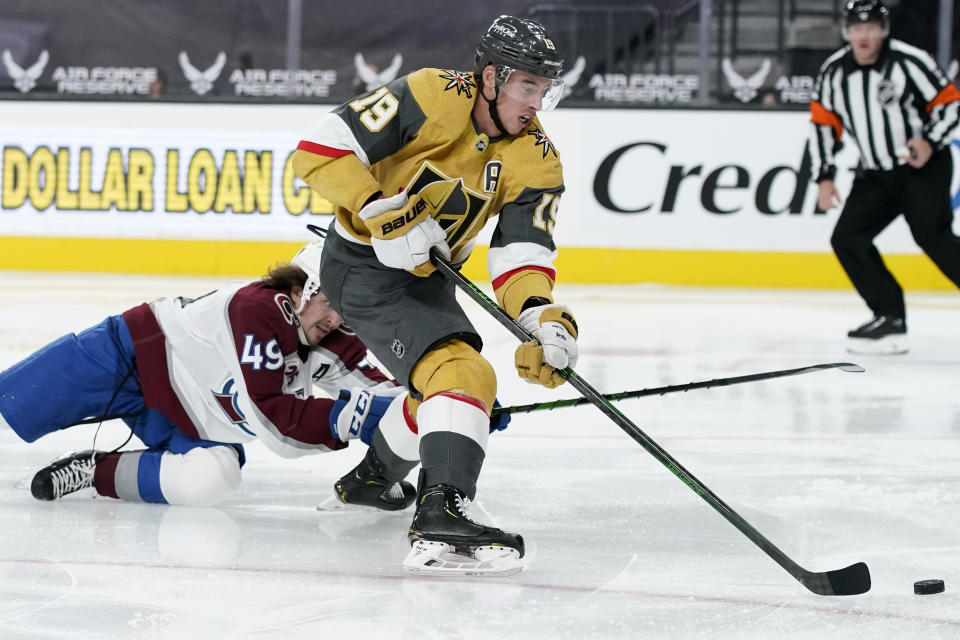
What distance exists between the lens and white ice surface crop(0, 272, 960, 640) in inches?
71.5

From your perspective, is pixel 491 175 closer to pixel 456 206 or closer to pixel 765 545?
pixel 456 206

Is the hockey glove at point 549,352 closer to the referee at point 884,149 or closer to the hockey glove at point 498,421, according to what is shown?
the hockey glove at point 498,421

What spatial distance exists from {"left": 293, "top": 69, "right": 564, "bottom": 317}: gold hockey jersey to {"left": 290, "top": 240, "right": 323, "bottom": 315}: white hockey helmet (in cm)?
13

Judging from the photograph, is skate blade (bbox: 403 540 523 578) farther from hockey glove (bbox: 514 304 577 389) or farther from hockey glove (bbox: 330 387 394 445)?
hockey glove (bbox: 330 387 394 445)

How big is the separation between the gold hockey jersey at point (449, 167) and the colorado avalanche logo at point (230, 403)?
1.22ft

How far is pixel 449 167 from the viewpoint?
2365mm

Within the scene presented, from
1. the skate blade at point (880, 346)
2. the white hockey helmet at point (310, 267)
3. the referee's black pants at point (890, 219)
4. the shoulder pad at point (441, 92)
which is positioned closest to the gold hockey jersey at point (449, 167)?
the shoulder pad at point (441, 92)

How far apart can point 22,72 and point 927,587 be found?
24.4ft

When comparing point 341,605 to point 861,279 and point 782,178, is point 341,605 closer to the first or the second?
point 861,279

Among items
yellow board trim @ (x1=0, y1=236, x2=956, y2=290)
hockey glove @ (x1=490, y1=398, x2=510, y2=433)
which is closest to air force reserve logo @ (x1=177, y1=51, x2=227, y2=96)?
yellow board trim @ (x1=0, y1=236, x2=956, y2=290)

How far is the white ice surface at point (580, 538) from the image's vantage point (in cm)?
182

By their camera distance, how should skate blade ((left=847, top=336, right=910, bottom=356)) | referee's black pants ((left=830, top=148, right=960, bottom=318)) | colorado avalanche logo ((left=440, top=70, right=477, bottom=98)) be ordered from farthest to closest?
referee's black pants ((left=830, top=148, right=960, bottom=318)) → skate blade ((left=847, top=336, right=910, bottom=356)) → colorado avalanche logo ((left=440, top=70, right=477, bottom=98))

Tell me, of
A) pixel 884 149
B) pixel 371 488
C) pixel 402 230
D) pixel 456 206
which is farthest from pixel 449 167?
pixel 884 149

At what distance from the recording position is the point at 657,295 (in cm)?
726
